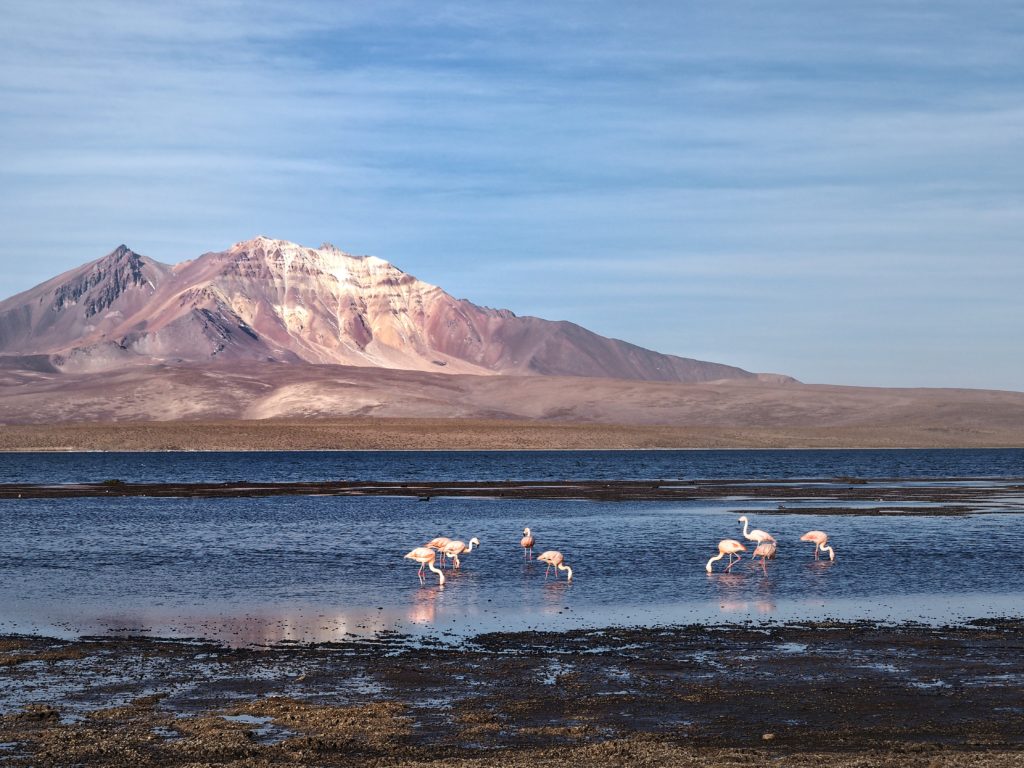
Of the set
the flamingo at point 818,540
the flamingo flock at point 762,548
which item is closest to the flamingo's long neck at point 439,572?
the flamingo flock at point 762,548

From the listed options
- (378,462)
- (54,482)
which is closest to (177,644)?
(54,482)

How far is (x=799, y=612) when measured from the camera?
20.8 metres

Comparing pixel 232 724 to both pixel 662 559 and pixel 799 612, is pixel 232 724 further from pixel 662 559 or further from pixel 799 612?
pixel 662 559

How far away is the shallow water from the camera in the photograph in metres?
20.2

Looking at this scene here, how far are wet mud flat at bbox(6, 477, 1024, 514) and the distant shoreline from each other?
4911 cm

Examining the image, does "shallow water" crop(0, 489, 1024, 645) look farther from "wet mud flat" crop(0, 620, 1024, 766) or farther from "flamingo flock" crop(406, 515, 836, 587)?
"wet mud flat" crop(0, 620, 1024, 766)

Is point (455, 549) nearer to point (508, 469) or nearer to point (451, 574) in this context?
point (451, 574)

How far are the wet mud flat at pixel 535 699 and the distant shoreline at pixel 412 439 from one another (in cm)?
9827

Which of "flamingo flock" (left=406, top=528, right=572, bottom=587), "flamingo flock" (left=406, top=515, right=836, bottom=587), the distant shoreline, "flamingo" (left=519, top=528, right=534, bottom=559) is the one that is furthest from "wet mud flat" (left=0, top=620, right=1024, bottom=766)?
the distant shoreline

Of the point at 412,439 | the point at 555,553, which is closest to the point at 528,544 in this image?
the point at 555,553

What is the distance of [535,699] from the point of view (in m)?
14.0

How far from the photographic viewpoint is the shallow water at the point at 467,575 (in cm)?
2023

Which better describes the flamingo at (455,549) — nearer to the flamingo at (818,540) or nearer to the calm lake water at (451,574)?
the calm lake water at (451,574)

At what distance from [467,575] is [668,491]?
102ft
